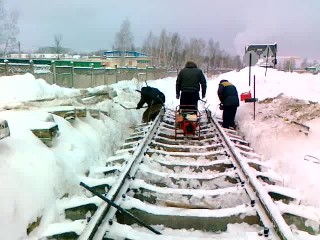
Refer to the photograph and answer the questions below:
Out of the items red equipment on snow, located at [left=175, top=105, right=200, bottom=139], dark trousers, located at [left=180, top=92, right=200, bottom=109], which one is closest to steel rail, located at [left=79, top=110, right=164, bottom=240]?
red equipment on snow, located at [left=175, top=105, right=200, bottom=139]

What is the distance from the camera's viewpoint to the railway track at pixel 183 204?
4055mm

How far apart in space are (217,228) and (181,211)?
1.47 ft

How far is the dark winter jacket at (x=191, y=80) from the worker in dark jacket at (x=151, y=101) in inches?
44.6

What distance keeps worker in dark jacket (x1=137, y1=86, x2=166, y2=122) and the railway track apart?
16.6 ft

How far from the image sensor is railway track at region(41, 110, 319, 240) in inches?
160

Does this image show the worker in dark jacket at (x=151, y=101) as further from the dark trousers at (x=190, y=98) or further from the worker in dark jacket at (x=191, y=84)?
the dark trousers at (x=190, y=98)

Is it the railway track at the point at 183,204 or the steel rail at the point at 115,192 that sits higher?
the steel rail at the point at 115,192

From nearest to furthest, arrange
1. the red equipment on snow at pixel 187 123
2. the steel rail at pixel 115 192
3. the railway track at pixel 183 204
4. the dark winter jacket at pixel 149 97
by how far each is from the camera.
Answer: the steel rail at pixel 115 192 → the railway track at pixel 183 204 → the red equipment on snow at pixel 187 123 → the dark winter jacket at pixel 149 97

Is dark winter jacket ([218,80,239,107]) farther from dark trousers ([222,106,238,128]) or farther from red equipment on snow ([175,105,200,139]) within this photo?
red equipment on snow ([175,105,200,139])

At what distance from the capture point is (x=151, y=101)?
12.4 m

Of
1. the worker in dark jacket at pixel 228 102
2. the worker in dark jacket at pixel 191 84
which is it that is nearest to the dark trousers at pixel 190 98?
the worker in dark jacket at pixel 191 84

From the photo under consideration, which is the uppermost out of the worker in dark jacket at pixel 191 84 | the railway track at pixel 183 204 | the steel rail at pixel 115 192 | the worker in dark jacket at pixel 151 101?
the worker in dark jacket at pixel 191 84

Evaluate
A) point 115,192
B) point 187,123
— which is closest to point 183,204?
point 115,192

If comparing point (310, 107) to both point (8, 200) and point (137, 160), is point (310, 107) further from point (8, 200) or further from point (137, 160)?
point (8, 200)
